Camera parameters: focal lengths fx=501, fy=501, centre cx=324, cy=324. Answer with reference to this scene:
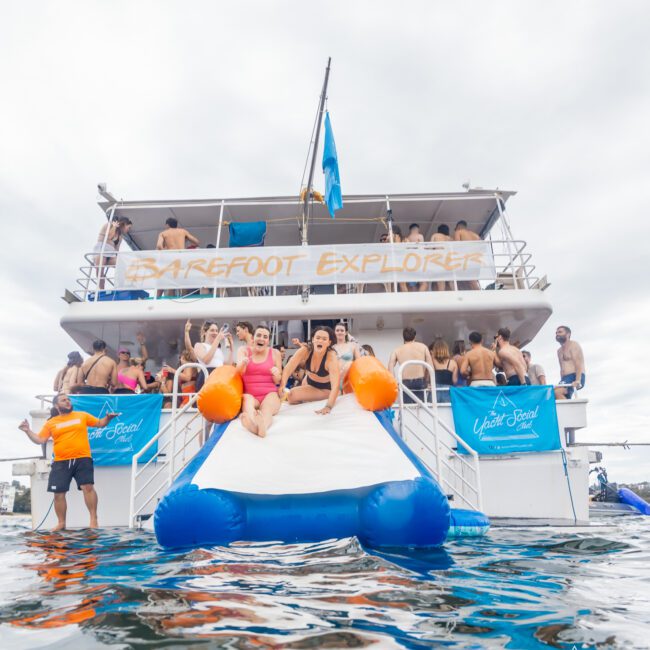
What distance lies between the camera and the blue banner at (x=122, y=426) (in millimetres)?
7051

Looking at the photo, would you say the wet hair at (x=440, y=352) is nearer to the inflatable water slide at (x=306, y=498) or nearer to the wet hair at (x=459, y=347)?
the wet hair at (x=459, y=347)

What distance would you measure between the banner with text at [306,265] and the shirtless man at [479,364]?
1486 millimetres

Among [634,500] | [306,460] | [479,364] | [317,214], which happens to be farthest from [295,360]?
[634,500]

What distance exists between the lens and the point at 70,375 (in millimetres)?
8203

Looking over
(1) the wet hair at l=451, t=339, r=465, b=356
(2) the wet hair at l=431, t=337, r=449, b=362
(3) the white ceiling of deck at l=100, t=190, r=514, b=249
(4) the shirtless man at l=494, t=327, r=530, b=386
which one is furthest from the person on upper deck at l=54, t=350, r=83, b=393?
(4) the shirtless man at l=494, t=327, r=530, b=386

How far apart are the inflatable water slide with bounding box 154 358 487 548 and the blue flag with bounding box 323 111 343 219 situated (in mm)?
5828

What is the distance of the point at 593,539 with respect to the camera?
4461mm

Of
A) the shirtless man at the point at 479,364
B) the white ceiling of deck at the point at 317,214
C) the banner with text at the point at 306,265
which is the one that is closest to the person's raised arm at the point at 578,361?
the shirtless man at the point at 479,364

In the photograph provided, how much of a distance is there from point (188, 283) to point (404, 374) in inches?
163

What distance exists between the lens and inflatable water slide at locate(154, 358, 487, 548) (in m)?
3.59

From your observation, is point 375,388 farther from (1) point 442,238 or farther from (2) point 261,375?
(1) point 442,238

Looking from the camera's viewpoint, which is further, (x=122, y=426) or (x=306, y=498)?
(x=122, y=426)

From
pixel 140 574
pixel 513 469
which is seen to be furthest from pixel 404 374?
pixel 140 574

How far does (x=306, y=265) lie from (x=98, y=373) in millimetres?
3883
